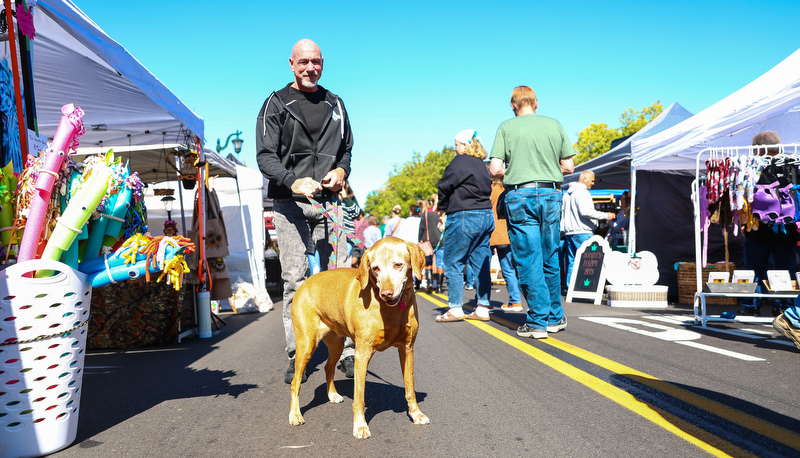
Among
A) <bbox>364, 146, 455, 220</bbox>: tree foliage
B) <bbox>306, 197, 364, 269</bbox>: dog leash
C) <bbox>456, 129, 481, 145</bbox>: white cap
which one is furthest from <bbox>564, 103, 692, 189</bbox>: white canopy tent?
<bbox>364, 146, 455, 220</bbox>: tree foliage

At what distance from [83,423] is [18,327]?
952 millimetres

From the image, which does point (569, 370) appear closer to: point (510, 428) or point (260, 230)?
point (510, 428)

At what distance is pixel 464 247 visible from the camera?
713cm

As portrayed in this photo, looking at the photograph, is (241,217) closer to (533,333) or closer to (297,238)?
(297,238)

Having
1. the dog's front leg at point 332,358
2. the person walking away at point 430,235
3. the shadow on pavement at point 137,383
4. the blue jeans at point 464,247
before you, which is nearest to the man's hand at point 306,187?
the dog's front leg at point 332,358

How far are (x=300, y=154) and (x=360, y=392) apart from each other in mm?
2156

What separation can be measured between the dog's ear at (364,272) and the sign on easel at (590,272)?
764 cm

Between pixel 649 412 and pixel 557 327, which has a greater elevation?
pixel 649 412

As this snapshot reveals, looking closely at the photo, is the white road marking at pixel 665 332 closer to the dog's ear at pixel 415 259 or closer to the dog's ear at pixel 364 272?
the dog's ear at pixel 415 259

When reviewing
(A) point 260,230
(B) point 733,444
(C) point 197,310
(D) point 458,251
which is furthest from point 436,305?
(B) point 733,444

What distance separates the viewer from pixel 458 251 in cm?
712

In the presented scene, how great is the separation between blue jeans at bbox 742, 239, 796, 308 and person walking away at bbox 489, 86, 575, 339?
363 centimetres

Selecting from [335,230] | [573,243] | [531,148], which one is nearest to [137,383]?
[335,230]

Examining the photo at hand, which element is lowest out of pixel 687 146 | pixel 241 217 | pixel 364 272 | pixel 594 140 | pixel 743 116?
pixel 364 272
